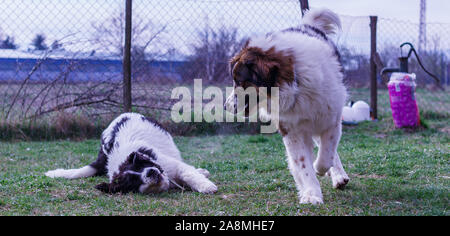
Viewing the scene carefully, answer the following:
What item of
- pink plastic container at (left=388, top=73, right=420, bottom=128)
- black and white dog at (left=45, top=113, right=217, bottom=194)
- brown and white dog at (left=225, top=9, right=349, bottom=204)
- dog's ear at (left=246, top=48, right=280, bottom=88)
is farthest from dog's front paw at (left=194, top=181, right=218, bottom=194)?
pink plastic container at (left=388, top=73, right=420, bottom=128)

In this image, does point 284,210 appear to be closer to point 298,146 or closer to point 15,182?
point 298,146

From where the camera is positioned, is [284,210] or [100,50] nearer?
[284,210]

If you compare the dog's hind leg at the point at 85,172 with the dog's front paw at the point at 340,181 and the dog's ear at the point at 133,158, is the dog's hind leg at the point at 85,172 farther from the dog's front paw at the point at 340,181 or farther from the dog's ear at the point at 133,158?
the dog's front paw at the point at 340,181

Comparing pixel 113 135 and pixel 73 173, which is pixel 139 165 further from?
pixel 73 173

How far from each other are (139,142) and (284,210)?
80.0 inches

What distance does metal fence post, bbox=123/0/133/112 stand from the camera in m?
7.19

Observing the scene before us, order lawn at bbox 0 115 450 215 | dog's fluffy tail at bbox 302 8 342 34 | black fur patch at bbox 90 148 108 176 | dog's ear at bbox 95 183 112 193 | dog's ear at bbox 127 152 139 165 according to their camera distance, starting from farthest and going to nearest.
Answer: black fur patch at bbox 90 148 108 176 → dog's fluffy tail at bbox 302 8 342 34 → dog's ear at bbox 127 152 139 165 → dog's ear at bbox 95 183 112 193 → lawn at bbox 0 115 450 215

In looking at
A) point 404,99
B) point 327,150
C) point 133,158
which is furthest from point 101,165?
point 404,99

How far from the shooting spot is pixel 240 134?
7.90 meters

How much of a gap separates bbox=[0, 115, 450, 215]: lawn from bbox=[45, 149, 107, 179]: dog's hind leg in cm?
16

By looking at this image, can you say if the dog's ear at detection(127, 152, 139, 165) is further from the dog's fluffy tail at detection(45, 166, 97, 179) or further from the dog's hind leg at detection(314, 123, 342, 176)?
the dog's hind leg at detection(314, 123, 342, 176)

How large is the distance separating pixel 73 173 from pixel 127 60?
2.84 m
